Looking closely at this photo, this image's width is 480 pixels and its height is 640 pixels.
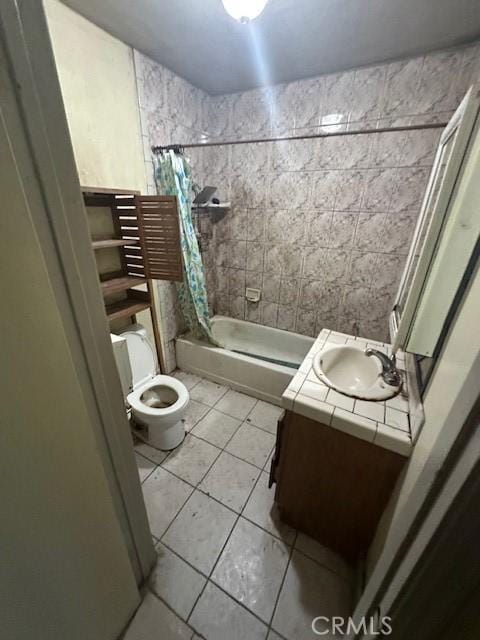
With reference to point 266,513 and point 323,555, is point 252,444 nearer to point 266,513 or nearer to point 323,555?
point 266,513

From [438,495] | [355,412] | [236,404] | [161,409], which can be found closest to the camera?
[438,495]

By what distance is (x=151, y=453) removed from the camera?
5.52ft

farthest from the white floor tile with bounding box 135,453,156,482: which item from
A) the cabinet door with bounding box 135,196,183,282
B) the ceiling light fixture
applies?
the ceiling light fixture

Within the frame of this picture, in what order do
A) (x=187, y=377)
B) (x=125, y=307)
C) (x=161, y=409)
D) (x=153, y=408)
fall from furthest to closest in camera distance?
(x=187, y=377) → (x=125, y=307) → (x=153, y=408) → (x=161, y=409)

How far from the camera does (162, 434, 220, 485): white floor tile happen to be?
1.55 metres

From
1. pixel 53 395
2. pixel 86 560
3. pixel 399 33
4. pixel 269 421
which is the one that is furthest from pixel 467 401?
pixel 399 33

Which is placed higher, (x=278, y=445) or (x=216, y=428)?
(x=278, y=445)

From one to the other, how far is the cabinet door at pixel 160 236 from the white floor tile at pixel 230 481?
4.18 ft

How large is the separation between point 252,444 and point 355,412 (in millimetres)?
1020

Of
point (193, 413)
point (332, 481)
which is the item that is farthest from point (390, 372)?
point (193, 413)

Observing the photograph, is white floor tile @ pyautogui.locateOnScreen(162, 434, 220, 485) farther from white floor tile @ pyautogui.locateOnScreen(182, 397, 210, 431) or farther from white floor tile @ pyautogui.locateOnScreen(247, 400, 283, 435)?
white floor tile @ pyautogui.locateOnScreen(247, 400, 283, 435)

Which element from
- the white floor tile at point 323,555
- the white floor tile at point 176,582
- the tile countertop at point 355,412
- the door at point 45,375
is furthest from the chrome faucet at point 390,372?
the white floor tile at point 176,582

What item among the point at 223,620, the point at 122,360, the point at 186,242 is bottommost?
the point at 223,620

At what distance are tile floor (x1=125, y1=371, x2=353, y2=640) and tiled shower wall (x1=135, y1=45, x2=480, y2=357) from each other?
4.04 feet
